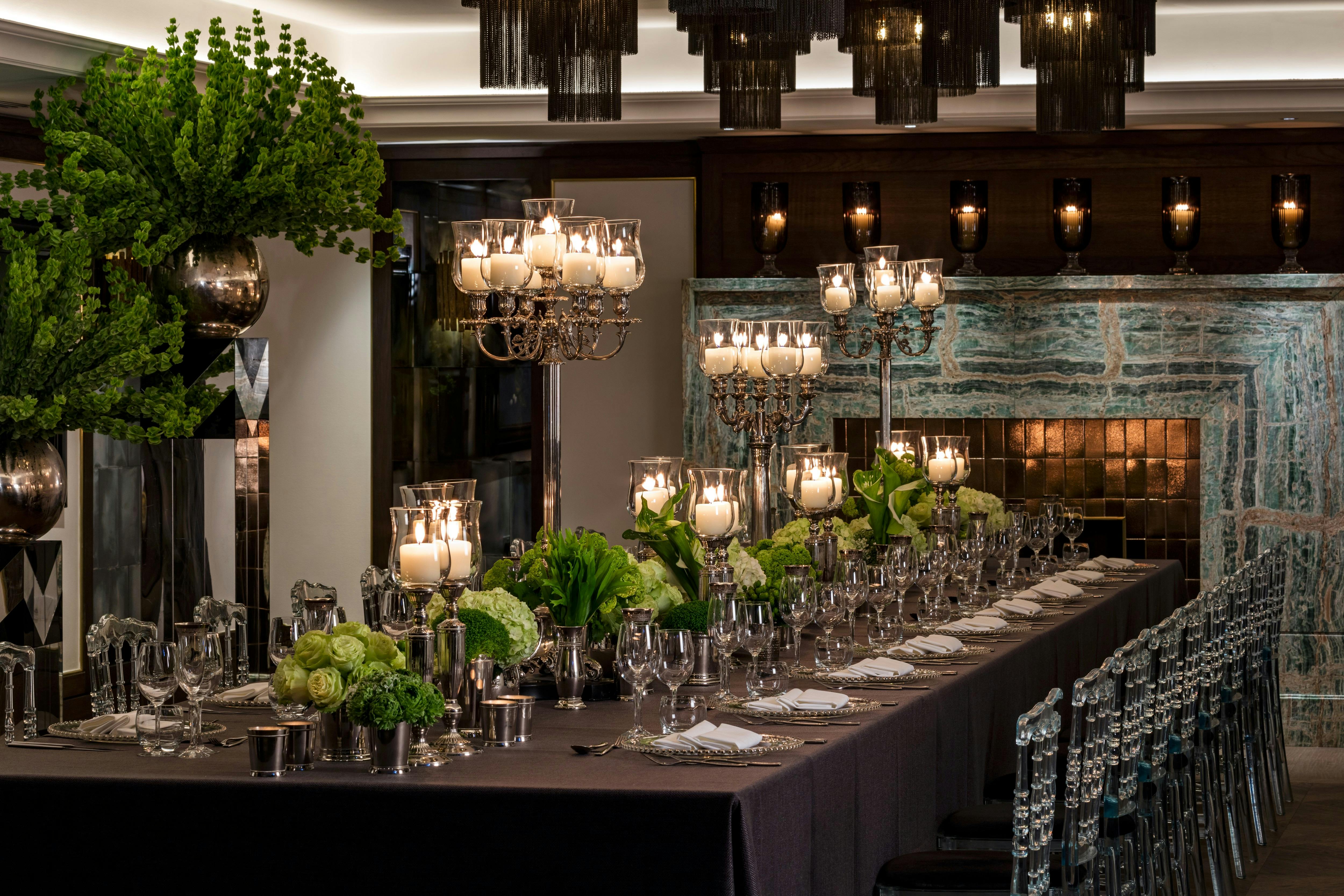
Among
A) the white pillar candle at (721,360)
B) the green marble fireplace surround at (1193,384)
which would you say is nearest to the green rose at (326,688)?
the white pillar candle at (721,360)

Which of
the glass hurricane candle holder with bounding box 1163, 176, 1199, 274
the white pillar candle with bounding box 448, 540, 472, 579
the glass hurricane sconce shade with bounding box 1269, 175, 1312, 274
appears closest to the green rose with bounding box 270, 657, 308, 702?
the white pillar candle with bounding box 448, 540, 472, 579

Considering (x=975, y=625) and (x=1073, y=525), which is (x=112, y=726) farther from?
(x=1073, y=525)

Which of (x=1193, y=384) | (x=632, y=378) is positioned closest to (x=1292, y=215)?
(x=1193, y=384)

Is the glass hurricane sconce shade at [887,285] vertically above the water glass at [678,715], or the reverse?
the glass hurricane sconce shade at [887,285]

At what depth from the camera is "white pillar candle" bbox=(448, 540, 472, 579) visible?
3.37m

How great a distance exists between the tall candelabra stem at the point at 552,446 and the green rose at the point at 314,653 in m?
1.39

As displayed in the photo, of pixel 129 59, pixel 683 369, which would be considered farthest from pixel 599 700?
pixel 683 369

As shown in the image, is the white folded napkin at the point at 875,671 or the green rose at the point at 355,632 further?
the white folded napkin at the point at 875,671

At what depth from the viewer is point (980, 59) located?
4770 millimetres

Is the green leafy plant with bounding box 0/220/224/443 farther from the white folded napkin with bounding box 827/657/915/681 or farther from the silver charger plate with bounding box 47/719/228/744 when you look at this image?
the white folded napkin with bounding box 827/657/915/681

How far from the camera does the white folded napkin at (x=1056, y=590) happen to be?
575 cm

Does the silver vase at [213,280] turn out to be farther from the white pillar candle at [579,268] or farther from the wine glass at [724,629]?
the wine glass at [724,629]

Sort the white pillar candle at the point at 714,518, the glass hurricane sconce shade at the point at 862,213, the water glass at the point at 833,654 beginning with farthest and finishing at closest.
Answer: the glass hurricane sconce shade at the point at 862,213
the white pillar candle at the point at 714,518
the water glass at the point at 833,654

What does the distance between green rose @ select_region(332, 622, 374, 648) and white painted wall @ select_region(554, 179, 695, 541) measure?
571 cm
